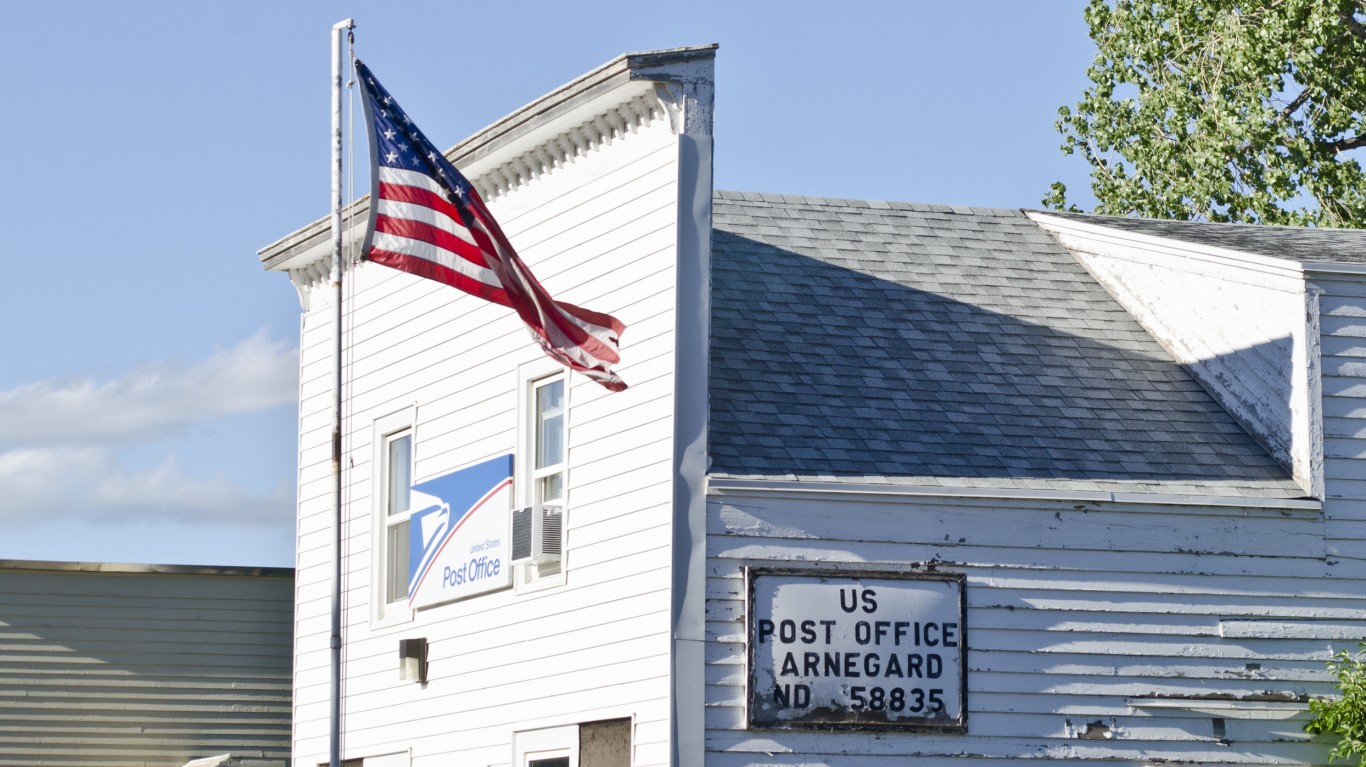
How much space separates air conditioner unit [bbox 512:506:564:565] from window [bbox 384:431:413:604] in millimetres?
2636

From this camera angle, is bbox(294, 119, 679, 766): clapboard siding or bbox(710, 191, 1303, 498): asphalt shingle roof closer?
→ bbox(294, 119, 679, 766): clapboard siding

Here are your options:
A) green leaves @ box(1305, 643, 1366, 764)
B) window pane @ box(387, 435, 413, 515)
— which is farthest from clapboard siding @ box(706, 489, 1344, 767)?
window pane @ box(387, 435, 413, 515)

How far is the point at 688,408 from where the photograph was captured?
544 inches

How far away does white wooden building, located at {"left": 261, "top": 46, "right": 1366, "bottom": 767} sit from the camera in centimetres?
1362

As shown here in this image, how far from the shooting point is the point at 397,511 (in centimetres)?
1764

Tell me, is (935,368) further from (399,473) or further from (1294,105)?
(1294,105)

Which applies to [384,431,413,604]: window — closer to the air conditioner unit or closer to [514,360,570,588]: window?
[514,360,570,588]: window

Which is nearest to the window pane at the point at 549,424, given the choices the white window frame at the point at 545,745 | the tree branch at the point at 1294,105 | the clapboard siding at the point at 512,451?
the clapboard siding at the point at 512,451

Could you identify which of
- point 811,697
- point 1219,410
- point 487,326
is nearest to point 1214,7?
point 1219,410

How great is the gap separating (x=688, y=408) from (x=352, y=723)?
18.8ft

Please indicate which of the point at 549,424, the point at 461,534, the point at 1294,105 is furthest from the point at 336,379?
the point at 1294,105

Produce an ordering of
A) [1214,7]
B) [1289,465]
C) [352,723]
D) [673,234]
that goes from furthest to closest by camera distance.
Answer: [1214,7]
[352,723]
[1289,465]
[673,234]

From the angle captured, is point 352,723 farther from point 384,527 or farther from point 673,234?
point 673,234

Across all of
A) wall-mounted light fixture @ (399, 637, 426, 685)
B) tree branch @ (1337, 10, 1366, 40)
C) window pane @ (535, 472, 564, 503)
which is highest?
tree branch @ (1337, 10, 1366, 40)
